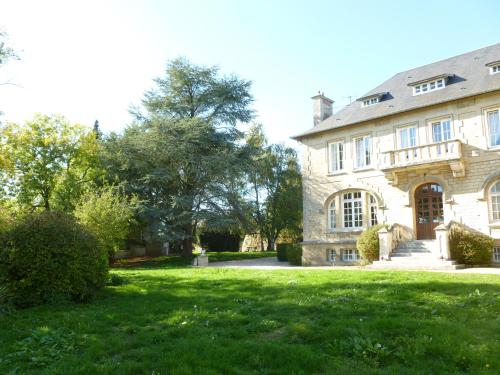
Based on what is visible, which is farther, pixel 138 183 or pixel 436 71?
pixel 138 183

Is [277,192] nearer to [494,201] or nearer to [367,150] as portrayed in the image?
[367,150]

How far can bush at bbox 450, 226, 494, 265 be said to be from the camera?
1619 centimetres

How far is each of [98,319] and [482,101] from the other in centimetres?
1735

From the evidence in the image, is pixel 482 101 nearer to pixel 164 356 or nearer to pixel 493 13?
pixel 493 13

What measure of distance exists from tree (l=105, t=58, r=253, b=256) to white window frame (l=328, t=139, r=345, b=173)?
18.7 feet

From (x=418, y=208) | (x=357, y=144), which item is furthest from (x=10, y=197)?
(x=418, y=208)

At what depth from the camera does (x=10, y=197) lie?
28.2m

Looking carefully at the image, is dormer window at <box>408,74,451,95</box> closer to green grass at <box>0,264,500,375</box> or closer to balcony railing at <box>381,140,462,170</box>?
balcony railing at <box>381,140,462,170</box>

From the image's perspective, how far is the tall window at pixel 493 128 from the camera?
17.1 m

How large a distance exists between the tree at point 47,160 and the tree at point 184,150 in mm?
4261

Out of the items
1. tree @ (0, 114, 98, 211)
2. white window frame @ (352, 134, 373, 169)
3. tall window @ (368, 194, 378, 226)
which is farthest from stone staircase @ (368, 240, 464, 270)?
tree @ (0, 114, 98, 211)

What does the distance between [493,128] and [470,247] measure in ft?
17.1

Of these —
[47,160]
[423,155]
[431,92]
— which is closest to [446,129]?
[423,155]

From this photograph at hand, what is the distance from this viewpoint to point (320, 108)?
25.1 m
